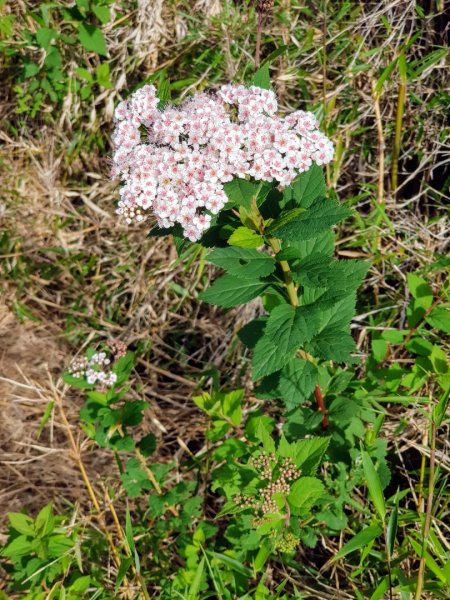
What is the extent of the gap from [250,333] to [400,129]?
1.49 metres

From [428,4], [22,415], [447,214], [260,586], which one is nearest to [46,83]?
[22,415]

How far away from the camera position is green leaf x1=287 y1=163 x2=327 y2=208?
179cm

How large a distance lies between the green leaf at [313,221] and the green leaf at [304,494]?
0.80 m

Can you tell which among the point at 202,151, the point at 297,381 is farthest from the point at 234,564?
the point at 202,151

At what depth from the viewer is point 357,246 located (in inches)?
119

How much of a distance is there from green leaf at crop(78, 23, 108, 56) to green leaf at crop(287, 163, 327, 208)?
198cm

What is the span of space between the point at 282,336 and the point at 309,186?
18.9 inches

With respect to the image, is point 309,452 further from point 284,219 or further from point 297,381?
point 284,219

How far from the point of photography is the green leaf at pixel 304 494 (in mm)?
1851

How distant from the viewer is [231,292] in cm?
188

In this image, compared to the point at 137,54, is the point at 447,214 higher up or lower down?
lower down

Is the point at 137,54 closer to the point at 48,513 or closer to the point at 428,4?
the point at 428,4

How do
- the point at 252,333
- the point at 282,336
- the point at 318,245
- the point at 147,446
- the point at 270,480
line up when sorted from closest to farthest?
the point at 282,336, the point at 270,480, the point at 318,245, the point at 252,333, the point at 147,446

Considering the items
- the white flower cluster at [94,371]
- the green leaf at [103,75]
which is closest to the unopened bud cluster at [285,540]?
the white flower cluster at [94,371]
